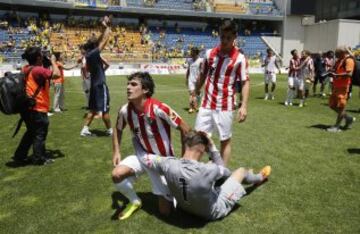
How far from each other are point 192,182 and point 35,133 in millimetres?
3643

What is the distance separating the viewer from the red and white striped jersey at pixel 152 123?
470 centimetres

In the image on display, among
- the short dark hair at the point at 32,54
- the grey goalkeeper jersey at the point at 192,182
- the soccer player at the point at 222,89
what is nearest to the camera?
the grey goalkeeper jersey at the point at 192,182

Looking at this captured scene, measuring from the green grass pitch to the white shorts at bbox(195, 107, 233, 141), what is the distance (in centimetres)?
92

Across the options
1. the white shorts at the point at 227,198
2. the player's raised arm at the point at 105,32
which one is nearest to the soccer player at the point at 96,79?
the player's raised arm at the point at 105,32

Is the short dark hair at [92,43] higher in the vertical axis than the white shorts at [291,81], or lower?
higher

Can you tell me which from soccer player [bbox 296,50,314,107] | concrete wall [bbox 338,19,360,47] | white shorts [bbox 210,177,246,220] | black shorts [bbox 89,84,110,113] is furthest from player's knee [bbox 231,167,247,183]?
concrete wall [bbox 338,19,360,47]

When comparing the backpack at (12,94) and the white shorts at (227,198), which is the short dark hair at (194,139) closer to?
the white shorts at (227,198)

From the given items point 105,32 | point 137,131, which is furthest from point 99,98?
point 137,131

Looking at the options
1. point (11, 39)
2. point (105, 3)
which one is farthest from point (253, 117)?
point (105, 3)

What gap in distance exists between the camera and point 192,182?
4246 millimetres

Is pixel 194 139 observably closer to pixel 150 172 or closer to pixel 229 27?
pixel 150 172

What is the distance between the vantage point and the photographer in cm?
654

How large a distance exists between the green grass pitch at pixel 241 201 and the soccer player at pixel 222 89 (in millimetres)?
1018

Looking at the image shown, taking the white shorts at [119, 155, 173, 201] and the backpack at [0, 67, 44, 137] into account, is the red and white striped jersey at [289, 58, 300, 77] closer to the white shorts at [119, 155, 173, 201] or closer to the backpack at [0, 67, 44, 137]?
the backpack at [0, 67, 44, 137]
